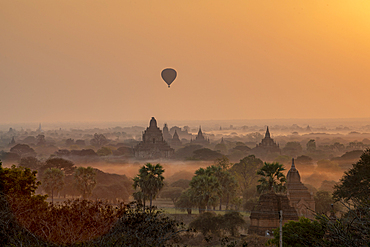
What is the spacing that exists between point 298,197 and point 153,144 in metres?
119

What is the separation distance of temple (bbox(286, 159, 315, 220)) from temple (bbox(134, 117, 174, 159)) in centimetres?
11422

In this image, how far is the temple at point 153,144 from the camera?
16725cm

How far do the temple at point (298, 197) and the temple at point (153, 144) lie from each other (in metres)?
114

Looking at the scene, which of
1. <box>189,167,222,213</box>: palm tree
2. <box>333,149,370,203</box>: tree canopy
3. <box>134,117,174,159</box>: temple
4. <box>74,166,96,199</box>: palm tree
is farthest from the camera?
<box>134,117,174,159</box>: temple

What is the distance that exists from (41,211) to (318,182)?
117 metres

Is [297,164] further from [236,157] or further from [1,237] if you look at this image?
[1,237]

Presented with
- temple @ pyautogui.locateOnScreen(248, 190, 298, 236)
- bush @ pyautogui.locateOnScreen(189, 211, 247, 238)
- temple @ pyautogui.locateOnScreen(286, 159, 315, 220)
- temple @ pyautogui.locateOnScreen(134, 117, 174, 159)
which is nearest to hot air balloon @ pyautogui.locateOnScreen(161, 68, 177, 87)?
temple @ pyautogui.locateOnScreen(286, 159, 315, 220)

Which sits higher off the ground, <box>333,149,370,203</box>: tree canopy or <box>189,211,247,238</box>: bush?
<box>333,149,370,203</box>: tree canopy

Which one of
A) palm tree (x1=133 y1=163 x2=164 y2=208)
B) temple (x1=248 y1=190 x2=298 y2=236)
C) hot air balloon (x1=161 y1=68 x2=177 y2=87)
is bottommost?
temple (x1=248 y1=190 x2=298 y2=236)

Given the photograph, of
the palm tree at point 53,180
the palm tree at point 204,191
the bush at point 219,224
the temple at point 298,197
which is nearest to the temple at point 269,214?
the bush at point 219,224

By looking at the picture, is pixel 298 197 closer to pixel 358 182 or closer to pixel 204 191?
pixel 204 191

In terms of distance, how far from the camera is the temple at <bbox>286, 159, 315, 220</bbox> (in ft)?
173

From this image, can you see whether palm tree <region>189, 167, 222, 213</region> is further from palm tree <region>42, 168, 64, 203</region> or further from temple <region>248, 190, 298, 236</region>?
palm tree <region>42, 168, 64, 203</region>

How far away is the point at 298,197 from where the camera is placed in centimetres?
5362
